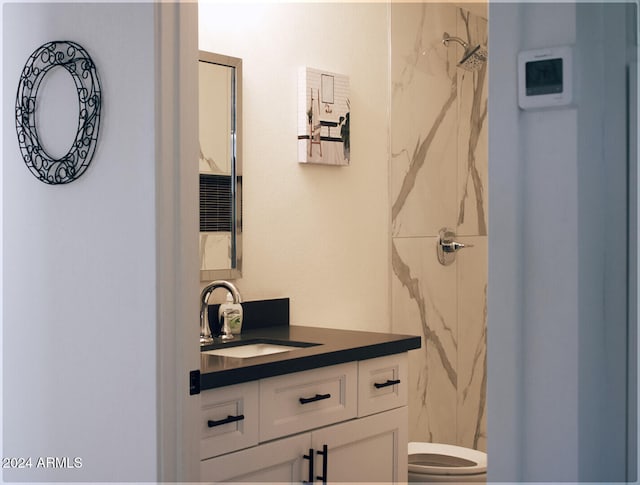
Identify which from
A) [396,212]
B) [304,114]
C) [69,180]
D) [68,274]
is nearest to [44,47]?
[69,180]

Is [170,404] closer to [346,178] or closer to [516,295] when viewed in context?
[516,295]

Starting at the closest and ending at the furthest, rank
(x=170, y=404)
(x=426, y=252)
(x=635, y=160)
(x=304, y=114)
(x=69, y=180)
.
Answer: (x=635, y=160), (x=170, y=404), (x=69, y=180), (x=304, y=114), (x=426, y=252)

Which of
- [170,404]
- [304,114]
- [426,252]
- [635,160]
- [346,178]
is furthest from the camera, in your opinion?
[426,252]

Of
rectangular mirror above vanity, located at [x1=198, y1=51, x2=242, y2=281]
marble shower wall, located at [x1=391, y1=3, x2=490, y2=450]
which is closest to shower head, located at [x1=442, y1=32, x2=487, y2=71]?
marble shower wall, located at [x1=391, y1=3, x2=490, y2=450]

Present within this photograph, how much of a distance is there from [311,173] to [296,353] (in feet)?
3.45

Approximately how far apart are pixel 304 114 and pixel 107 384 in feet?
5.28

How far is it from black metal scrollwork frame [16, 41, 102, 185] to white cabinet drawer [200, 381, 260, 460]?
2.30 ft

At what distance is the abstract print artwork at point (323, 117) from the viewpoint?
3395 millimetres

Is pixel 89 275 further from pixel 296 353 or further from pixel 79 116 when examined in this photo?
pixel 296 353

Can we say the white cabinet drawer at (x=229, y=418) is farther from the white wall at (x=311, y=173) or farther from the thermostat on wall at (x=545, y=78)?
the thermostat on wall at (x=545, y=78)

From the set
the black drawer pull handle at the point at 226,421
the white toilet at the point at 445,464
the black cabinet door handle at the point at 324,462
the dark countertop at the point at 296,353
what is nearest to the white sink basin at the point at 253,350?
the dark countertop at the point at 296,353

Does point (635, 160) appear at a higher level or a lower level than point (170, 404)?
higher

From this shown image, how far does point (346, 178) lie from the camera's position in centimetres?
363

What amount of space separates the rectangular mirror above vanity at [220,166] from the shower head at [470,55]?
1294 millimetres
